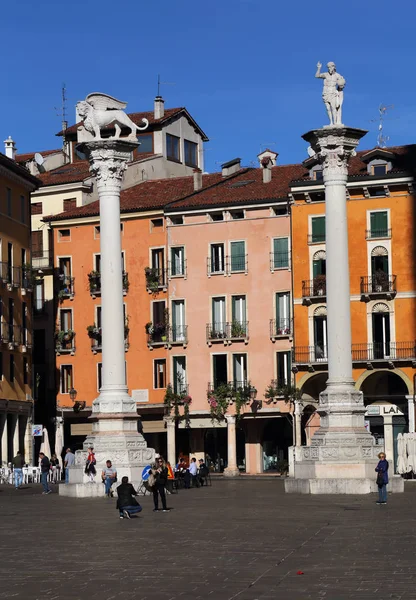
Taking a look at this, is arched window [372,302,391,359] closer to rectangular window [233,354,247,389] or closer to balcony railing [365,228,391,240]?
balcony railing [365,228,391,240]

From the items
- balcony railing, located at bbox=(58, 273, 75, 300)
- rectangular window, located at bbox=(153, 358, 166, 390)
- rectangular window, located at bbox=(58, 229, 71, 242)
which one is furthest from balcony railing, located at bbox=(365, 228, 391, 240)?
rectangular window, located at bbox=(58, 229, 71, 242)

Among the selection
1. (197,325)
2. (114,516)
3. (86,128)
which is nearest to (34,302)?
A: (197,325)

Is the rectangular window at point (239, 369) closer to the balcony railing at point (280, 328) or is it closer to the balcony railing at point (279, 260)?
the balcony railing at point (280, 328)

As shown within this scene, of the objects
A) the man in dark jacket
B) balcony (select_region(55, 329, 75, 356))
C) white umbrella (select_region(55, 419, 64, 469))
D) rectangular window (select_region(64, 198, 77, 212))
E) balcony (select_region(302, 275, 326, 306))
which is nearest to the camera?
the man in dark jacket

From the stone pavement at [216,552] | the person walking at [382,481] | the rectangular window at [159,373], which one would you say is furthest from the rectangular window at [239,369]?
the person walking at [382,481]

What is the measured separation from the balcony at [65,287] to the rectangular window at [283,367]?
14182 mm

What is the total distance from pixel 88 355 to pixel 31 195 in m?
13.0

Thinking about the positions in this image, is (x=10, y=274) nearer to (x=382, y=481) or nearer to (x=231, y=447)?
(x=231, y=447)

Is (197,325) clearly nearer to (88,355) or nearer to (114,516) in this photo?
(88,355)

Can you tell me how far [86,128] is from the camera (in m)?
53.4

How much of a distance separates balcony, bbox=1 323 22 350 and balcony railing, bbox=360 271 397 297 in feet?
64.5

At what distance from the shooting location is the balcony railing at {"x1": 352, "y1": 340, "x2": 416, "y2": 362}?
8219 centimetres

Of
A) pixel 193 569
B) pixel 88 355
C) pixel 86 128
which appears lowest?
pixel 193 569

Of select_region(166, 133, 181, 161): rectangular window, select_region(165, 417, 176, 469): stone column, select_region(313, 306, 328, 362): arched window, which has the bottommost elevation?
select_region(165, 417, 176, 469): stone column
